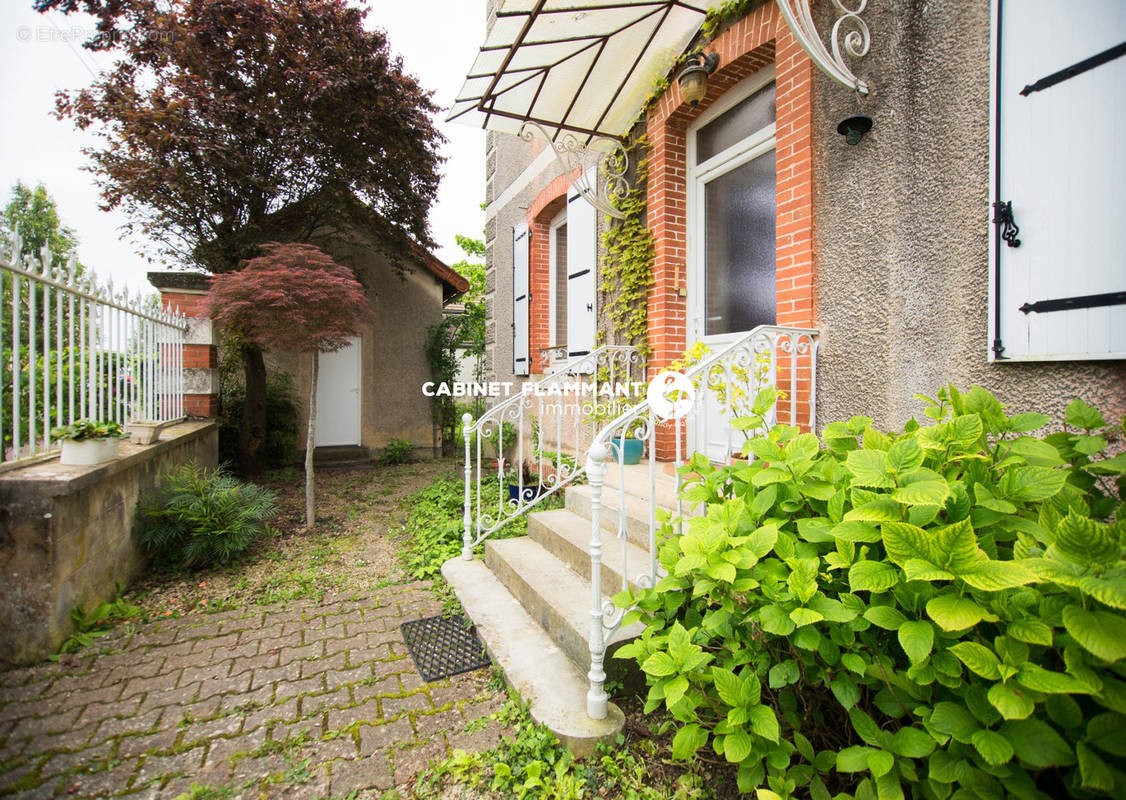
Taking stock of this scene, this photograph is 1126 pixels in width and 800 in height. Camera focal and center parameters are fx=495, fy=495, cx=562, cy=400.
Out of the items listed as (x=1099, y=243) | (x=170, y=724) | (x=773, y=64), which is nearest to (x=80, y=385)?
(x=170, y=724)

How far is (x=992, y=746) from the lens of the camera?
92 centimetres

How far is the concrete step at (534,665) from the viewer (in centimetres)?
181

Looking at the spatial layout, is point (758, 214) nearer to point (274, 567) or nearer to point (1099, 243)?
point (1099, 243)

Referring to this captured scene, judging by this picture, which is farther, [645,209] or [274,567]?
[645,209]

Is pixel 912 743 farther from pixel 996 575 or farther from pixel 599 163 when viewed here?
pixel 599 163

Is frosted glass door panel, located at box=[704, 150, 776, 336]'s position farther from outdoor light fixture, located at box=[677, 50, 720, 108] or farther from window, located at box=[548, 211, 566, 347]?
window, located at box=[548, 211, 566, 347]

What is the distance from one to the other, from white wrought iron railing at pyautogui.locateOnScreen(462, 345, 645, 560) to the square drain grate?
0.78 metres

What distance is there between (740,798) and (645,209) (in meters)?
3.68

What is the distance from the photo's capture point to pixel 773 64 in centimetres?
311

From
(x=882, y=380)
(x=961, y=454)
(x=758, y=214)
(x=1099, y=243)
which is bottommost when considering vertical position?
(x=961, y=454)

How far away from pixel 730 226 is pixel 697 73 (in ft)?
3.24

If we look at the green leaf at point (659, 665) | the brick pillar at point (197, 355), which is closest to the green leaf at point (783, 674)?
the green leaf at point (659, 665)

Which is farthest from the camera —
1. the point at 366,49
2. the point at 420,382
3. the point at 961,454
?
the point at 420,382

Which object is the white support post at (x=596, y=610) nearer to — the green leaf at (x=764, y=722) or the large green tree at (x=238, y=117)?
the green leaf at (x=764, y=722)
